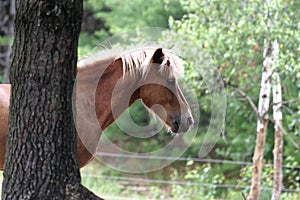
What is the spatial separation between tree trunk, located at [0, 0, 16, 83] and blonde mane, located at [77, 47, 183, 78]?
6.24 meters

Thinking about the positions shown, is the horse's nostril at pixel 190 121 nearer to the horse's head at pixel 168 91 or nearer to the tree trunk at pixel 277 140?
the horse's head at pixel 168 91

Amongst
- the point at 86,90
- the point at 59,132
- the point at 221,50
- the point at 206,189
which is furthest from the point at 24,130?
the point at 206,189

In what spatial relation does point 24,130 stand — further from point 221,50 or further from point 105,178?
point 105,178

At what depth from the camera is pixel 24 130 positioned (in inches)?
139

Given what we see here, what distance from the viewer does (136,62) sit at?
448 centimetres

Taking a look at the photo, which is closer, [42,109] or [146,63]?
[42,109]

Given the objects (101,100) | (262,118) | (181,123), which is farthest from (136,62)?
(262,118)

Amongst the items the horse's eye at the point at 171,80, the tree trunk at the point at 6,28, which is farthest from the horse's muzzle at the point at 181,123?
the tree trunk at the point at 6,28

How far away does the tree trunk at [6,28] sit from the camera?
35.8 ft

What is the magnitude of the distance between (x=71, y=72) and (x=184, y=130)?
121 cm

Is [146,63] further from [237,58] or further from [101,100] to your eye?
[237,58]

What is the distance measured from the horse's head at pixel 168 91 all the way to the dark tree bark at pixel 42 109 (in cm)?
102

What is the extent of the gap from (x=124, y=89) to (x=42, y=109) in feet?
3.75

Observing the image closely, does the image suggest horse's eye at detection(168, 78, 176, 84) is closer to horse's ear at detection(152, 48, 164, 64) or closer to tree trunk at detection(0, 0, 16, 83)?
horse's ear at detection(152, 48, 164, 64)
